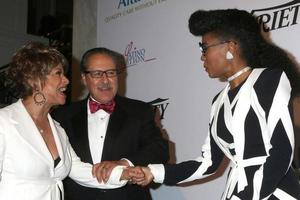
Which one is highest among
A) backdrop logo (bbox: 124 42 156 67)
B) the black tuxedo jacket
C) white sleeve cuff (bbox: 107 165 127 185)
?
backdrop logo (bbox: 124 42 156 67)

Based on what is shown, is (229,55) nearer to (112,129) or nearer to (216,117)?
(216,117)

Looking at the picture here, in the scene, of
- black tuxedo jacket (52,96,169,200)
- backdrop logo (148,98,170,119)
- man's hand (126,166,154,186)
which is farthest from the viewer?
backdrop logo (148,98,170,119)

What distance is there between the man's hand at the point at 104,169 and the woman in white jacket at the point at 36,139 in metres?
0.04

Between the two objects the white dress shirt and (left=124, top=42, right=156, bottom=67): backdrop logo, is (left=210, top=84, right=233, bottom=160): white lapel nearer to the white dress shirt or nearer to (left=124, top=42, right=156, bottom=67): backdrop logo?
the white dress shirt

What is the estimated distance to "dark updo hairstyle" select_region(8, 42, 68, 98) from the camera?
2438 millimetres

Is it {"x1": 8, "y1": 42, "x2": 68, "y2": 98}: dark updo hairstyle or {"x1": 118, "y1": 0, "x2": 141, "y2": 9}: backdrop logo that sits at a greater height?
{"x1": 118, "y1": 0, "x2": 141, "y2": 9}: backdrop logo

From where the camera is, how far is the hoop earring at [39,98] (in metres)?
2.48

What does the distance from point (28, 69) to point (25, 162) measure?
0.56 m

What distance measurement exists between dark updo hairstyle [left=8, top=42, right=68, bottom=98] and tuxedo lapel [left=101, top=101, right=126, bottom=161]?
0.67 metres

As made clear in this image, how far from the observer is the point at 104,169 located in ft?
8.78

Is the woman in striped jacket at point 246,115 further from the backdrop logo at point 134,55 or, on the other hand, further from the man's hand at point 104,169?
the backdrop logo at point 134,55

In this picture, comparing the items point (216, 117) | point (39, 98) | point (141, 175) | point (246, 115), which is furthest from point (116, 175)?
point (246, 115)

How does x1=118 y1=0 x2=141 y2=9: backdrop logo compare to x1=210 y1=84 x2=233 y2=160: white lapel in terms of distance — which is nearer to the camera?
x1=210 y1=84 x2=233 y2=160: white lapel

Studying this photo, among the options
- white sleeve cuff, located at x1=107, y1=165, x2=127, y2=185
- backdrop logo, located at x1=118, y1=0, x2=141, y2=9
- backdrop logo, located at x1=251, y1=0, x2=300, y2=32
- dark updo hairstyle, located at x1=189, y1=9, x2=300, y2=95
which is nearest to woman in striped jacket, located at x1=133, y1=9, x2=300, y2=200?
dark updo hairstyle, located at x1=189, y1=9, x2=300, y2=95
